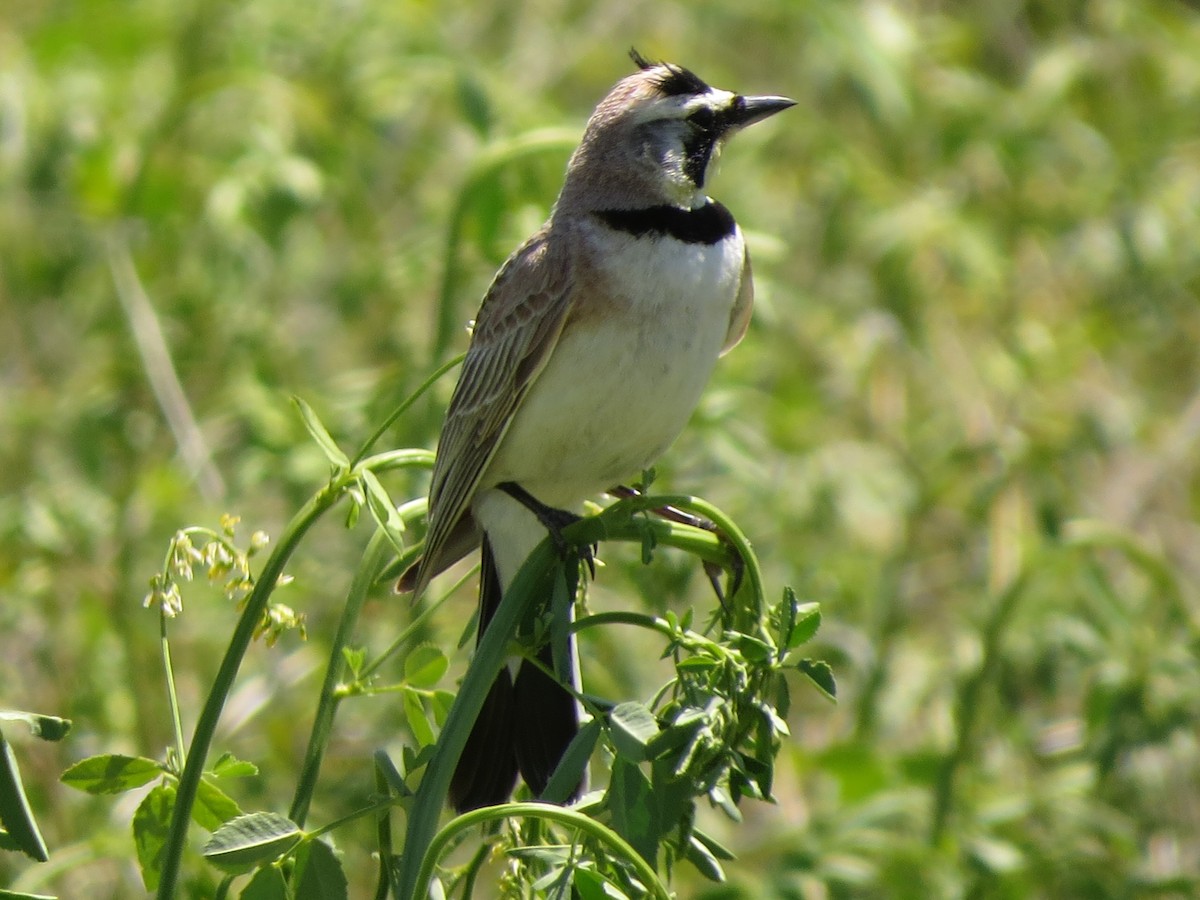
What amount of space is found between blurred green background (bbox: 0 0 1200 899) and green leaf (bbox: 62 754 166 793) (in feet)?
2.16

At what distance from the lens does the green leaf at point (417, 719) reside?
6.41 ft

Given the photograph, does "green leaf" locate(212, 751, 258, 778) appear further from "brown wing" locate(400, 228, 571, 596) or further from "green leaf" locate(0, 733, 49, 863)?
"brown wing" locate(400, 228, 571, 596)

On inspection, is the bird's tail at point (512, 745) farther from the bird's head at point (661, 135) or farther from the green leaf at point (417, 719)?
the bird's head at point (661, 135)

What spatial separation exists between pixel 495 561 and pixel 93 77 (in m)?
2.66

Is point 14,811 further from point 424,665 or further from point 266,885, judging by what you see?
point 424,665

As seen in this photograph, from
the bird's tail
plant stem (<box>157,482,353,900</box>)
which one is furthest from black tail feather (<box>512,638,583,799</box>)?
plant stem (<box>157,482,353,900</box>)

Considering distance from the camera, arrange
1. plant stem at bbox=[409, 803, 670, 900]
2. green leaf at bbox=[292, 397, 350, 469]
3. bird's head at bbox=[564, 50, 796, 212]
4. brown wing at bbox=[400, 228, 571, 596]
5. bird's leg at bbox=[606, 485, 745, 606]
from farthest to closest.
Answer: bird's head at bbox=[564, 50, 796, 212] < brown wing at bbox=[400, 228, 571, 596] < bird's leg at bbox=[606, 485, 745, 606] < green leaf at bbox=[292, 397, 350, 469] < plant stem at bbox=[409, 803, 670, 900]

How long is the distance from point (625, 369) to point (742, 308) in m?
0.43

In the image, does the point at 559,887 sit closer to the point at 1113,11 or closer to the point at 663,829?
the point at 663,829

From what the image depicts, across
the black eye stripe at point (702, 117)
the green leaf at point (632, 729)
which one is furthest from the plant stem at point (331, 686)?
the black eye stripe at point (702, 117)

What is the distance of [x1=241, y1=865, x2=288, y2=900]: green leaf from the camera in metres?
1.73

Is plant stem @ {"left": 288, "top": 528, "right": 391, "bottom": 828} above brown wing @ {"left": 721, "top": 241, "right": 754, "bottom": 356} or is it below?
below

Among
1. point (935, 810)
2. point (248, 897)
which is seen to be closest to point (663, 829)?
point (248, 897)

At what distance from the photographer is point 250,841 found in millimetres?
1712
